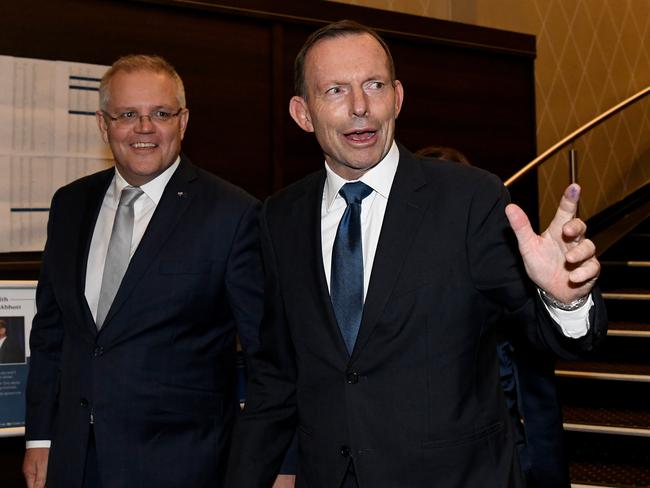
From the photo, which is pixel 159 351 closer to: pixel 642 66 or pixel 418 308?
pixel 418 308

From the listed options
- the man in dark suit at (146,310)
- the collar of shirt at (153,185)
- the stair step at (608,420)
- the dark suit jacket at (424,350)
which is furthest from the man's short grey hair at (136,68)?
the stair step at (608,420)

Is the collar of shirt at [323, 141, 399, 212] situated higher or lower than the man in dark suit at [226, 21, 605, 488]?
higher

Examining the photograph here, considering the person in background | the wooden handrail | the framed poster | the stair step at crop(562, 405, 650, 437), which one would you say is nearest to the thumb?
the person in background

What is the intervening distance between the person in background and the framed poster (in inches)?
56.7

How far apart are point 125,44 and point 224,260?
224 centimetres

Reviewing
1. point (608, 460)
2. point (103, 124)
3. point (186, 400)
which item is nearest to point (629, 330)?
point (608, 460)

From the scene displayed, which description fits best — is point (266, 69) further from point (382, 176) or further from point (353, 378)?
point (353, 378)

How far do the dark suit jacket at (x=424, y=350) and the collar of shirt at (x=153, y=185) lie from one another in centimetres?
77

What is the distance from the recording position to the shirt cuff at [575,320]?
1.48m

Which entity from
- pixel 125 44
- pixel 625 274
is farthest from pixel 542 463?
pixel 625 274

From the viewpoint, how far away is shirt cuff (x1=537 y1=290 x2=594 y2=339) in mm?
1484

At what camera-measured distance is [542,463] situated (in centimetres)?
234

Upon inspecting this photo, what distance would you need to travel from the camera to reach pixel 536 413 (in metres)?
2.33

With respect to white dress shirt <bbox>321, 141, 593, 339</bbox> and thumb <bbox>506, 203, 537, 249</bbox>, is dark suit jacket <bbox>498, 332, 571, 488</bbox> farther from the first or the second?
thumb <bbox>506, 203, 537, 249</bbox>
